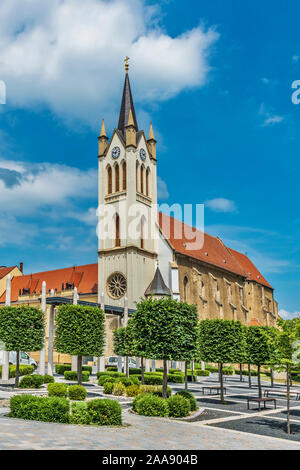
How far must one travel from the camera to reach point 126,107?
6481 centimetres

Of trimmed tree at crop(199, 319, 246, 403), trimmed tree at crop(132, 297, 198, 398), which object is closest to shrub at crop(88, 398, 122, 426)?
trimmed tree at crop(132, 297, 198, 398)

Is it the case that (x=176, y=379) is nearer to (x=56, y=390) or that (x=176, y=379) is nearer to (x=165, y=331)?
(x=56, y=390)

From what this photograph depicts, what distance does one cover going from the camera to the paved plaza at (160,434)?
10898 mm

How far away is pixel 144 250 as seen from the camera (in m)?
58.9

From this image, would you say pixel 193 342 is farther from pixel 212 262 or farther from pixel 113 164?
pixel 212 262

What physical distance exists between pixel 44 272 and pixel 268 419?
202 feet

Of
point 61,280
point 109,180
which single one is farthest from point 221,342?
point 61,280

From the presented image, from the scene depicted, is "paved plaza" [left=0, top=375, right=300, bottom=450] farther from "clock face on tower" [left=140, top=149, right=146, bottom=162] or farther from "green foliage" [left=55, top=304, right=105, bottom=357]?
"clock face on tower" [left=140, top=149, right=146, bottom=162]

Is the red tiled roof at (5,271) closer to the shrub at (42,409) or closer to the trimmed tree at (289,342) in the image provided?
the shrub at (42,409)

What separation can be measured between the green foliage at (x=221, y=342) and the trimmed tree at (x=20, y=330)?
11280 mm

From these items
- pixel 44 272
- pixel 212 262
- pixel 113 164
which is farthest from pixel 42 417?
pixel 44 272

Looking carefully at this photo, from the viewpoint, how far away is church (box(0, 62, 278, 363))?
188 feet

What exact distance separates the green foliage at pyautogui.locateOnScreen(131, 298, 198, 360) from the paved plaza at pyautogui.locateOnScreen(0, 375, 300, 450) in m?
2.75

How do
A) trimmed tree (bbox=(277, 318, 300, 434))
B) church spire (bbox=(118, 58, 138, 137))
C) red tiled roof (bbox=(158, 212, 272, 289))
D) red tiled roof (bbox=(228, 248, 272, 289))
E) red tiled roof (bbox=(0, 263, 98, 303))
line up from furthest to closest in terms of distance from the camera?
red tiled roof (bbox=(228, 248, 272, 289)) < red tiled roof (bbox=(0, 263, 98, 303)) < red tiled roof (bbox=(158, 212, 272, 289)) < church spire (bbox=(118, 58, 138, 137)) < trimmed tree (bbox=(277, 318, 300, 434))
